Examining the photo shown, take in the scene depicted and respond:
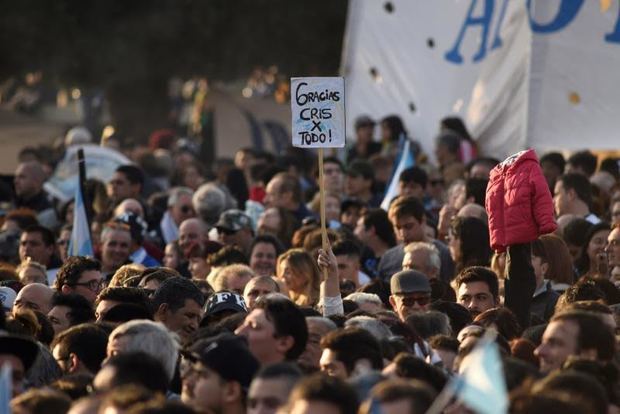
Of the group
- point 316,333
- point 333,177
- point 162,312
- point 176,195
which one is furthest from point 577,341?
point 333,177

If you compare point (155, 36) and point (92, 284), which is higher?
point (155, 36)

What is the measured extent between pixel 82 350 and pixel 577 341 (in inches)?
96.6

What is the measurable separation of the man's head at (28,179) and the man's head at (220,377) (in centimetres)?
1078

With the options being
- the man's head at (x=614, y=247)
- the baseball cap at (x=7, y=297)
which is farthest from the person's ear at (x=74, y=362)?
the man's head at (x=614, y=247)

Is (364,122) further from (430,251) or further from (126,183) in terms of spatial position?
(430,251)

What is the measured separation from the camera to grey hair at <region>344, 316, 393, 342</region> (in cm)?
970

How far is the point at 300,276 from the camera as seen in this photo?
42.8 feet

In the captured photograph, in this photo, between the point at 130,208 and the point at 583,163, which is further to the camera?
the point at 583,163

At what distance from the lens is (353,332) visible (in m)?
8.98

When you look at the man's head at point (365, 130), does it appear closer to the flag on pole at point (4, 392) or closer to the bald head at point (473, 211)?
the bald head at point (473, 211)

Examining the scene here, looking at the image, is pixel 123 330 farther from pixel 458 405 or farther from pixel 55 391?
pixel 458 405

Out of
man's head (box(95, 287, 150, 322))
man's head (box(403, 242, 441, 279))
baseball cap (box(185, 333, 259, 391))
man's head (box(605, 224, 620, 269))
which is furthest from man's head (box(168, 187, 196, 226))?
baseball cap (box(185, 333, 259, 391))

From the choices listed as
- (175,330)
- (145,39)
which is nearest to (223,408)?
(175,330)

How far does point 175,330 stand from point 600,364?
3.41m
